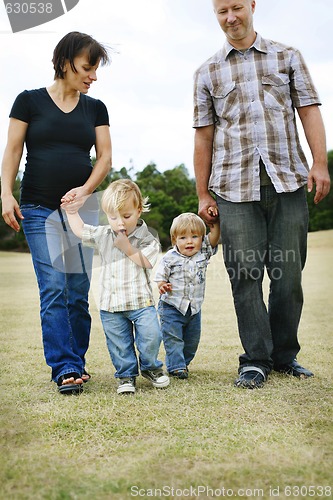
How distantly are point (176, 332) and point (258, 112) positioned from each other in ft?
3.56

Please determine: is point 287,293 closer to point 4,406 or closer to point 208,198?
point 208,198

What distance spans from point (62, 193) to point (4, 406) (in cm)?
93

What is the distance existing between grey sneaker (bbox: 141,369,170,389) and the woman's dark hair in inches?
53.0

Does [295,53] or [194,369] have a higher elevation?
[295,53]

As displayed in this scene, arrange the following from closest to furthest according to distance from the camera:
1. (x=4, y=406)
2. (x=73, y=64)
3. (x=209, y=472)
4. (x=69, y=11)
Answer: (x=209, y=472), (x=4, y=406), (x=73, y=64), (x=69, y=11)

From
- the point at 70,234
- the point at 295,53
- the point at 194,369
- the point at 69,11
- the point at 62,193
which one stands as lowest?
the point at 194,369

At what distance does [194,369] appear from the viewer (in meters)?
3.46

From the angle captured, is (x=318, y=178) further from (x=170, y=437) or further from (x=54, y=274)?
(x=170, y=437)

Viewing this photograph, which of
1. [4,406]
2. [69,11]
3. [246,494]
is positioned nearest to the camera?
[246,494]

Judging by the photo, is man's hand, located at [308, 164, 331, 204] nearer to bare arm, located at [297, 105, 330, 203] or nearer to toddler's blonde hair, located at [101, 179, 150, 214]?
bare arm, located at [297, 105, 330, 203]

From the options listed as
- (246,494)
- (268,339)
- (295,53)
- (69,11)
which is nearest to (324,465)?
(246,494)

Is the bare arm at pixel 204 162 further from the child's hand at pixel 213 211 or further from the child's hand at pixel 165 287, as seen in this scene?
the child's hand at pixel 165 287

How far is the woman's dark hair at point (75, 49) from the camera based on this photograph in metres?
2.93

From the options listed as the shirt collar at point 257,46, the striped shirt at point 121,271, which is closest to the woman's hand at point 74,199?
the striped shirt at point 121,271
